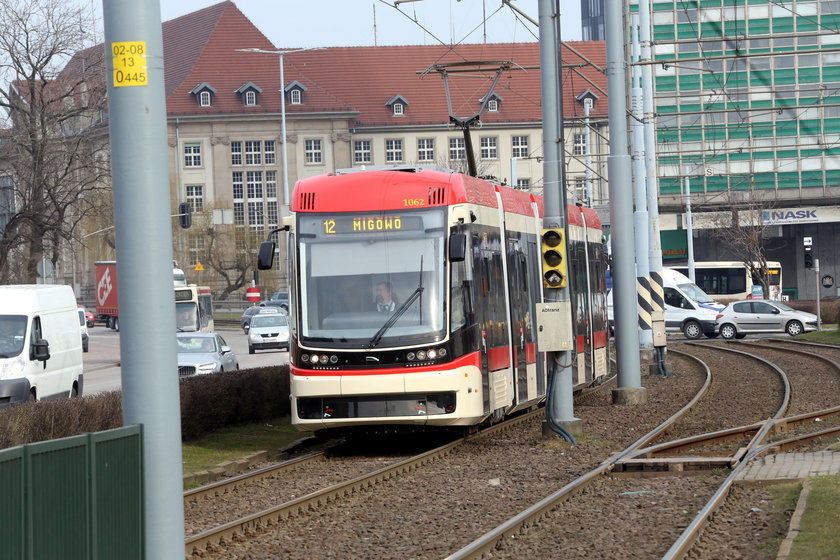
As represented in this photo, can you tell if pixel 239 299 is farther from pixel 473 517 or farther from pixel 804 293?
pixel 473 517

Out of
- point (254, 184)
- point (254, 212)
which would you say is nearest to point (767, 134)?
point (254, 184)

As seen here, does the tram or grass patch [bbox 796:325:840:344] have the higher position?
the tram

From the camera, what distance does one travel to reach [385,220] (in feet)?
55.4

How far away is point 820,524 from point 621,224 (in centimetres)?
1359

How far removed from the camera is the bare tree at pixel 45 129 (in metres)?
40.5

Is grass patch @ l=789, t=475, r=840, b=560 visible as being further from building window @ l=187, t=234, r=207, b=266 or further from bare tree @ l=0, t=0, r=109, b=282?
building window @ l=187, t=234, r=207, b=266

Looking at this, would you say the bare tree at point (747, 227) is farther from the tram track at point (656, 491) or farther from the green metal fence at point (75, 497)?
the green metal fence at point (75, 497)

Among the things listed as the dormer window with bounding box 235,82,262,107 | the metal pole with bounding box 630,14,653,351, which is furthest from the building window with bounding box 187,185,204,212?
the metal pole with bounding box 630,14,653,351

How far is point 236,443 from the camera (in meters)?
18.8

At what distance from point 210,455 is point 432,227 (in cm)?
386

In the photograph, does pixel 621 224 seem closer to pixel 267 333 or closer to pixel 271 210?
pixel 267 333

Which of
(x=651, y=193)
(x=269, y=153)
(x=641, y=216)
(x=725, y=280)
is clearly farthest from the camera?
(x=269, y=153)

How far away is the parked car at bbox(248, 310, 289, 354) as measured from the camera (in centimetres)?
5366

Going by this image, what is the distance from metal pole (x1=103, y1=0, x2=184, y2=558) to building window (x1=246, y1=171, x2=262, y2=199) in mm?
103057
